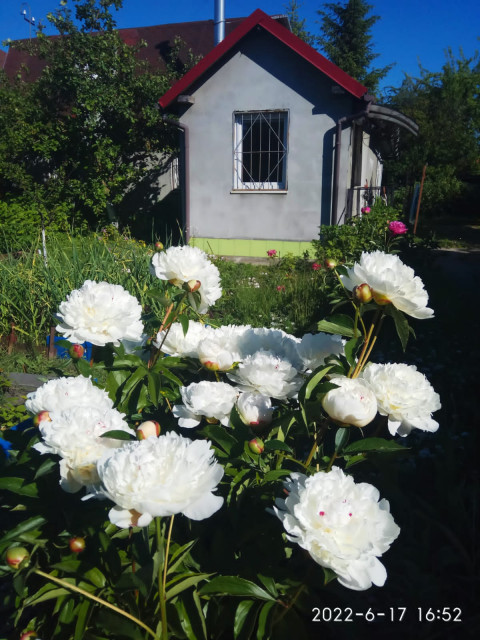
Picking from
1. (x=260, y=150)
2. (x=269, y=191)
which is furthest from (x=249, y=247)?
(x=260, y=150)

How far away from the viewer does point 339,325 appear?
1.12 meters

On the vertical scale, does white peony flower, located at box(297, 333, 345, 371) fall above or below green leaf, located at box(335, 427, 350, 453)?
above

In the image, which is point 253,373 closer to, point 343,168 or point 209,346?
point 209,346

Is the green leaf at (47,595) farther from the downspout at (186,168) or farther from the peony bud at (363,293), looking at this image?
the downspout at (186,168)

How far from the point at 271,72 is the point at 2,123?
5183 mm

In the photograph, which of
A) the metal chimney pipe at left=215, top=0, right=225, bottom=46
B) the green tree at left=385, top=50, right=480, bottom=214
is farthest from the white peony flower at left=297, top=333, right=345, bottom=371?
the green tree at left=385, top=50, right=480, bottom=214

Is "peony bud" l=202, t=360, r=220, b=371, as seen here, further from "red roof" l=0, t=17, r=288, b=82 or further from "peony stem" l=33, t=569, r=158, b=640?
"red roof" l=0, t=17, r=288, b=82

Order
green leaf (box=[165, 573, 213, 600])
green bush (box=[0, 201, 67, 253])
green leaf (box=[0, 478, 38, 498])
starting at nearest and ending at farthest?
1. green leaf (box=[165, 573, 213, 600])
2. green leaf (box=[0, 478, 38, 498])
3. green bush (box=[0, 201, 67, 253])

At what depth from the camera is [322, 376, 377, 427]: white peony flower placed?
2.95ft

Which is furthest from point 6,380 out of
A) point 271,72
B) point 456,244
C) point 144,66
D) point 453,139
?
point 453,139

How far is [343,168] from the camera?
681cm

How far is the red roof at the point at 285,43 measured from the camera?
21.1ft

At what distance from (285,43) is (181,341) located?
6.65 meters

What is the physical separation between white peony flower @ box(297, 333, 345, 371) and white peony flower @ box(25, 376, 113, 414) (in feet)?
1.57
